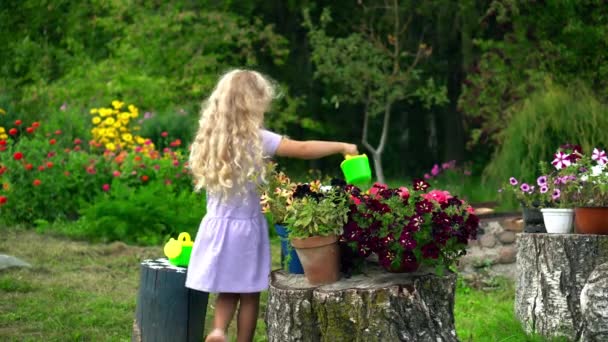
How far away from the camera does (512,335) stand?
5961mm

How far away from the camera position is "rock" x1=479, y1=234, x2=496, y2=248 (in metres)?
8.77

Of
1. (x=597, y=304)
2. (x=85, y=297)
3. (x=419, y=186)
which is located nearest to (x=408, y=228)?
(x=419, y=186)

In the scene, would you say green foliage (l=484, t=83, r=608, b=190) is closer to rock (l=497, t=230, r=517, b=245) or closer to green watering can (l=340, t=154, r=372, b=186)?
rock (l=497, t=230, r=517, b=245)

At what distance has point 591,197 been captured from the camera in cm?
598

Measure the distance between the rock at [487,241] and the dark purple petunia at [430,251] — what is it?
4479 mm

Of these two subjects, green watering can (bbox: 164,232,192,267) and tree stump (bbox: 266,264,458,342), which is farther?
green watering can (bbox: 164,232,192,267)

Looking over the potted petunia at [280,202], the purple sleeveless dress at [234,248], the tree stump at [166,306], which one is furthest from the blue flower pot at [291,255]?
the tree stump at [166,306]

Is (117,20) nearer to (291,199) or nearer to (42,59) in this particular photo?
(42,59)

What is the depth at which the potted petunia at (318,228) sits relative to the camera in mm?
4406

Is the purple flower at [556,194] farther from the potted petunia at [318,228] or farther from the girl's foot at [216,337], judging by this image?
the girl's foot at [216,337]

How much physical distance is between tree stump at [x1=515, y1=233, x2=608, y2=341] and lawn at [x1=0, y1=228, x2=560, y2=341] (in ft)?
0.54

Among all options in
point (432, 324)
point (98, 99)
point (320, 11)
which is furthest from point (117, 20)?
point (432, 324)

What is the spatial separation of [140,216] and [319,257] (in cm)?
596

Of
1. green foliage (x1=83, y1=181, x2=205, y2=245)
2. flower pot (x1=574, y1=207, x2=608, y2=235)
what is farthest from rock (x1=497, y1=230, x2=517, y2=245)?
green foliage (x1=83, y1=181, x2=205, y2=245)
